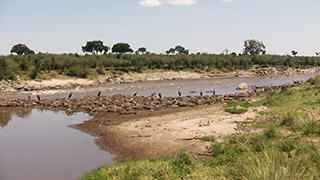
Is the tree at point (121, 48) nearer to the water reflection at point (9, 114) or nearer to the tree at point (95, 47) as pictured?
the tree at point (95, 47)

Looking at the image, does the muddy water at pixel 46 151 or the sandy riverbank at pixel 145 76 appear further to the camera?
the sandy riverbank at pixel 145 76

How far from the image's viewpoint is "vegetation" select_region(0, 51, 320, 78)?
3850 centimetres

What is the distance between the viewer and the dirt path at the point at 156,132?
8.27 m

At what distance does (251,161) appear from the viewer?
4840 millimetres

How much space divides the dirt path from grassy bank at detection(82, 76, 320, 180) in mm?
746

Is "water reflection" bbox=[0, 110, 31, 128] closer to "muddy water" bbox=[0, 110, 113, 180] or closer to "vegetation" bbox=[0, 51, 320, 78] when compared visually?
"muddy water" bbox=[0, 110, 113, 180]

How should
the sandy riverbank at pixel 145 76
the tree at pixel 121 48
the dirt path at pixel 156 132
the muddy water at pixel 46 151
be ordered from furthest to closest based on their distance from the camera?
the tree at pixel 121 48
the sandy riverbank at pixel 145 76
the dirt path at pixel 156 132
the muddy water at pixel 46 151

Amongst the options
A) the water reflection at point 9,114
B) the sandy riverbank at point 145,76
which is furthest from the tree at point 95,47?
the water reflection at point 9,114

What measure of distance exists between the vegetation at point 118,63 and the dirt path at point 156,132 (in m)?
24.3

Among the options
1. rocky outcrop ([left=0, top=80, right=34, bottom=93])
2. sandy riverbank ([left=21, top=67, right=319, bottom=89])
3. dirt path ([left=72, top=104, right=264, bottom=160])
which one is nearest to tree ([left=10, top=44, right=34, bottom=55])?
sandy riverbank ([left=21, top=67, right=319, bottom=89])

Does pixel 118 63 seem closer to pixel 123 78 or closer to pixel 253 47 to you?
pixel 123 78

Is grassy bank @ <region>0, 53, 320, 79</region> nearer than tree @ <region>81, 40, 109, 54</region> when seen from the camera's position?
Yes

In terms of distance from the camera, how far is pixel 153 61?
4994 centimetres

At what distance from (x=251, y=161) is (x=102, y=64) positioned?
42505 millimetres
